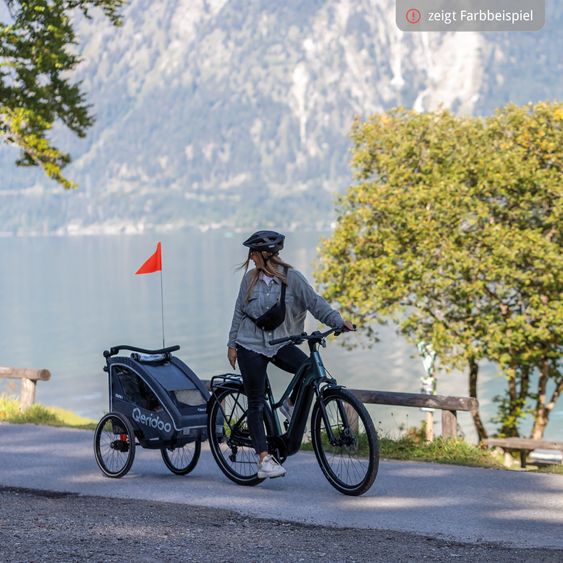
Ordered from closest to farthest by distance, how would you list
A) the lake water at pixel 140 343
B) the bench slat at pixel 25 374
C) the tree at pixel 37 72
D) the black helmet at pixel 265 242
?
the black helmet at pixel 265 242, the bench slat at pixel 25 374, the tree at pixel 37 72, the lake water at pixel 140 343

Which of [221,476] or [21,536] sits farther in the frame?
[221,476]

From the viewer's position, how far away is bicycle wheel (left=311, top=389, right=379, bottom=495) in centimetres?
754

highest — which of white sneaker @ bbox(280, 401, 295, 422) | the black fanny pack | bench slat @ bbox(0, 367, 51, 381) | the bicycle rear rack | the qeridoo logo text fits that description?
the black fanny pack

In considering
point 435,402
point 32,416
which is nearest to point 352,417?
point 435,402

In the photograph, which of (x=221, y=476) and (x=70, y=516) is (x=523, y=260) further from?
(x=70, y=516)

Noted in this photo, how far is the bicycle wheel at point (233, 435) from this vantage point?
848 centimetres

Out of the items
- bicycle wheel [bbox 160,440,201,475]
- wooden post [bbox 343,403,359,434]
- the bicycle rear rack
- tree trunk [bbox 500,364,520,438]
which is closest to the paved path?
bicycle wheel [bbox 160,440,201,475]

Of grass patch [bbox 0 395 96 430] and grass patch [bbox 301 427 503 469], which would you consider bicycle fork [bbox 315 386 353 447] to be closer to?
grass patch [bbox 301 427 503 469]

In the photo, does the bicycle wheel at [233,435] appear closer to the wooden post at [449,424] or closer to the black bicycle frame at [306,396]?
the black bicycle frame at [306,396]

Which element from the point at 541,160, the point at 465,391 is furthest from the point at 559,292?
the point at 465,391

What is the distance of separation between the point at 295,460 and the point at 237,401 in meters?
1.78

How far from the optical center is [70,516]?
719 centimetres

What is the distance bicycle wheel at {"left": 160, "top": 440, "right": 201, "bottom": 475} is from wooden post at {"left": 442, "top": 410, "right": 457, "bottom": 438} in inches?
113

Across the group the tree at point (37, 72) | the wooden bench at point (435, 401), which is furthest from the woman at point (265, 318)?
the tree at point (37, 72)
